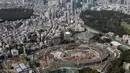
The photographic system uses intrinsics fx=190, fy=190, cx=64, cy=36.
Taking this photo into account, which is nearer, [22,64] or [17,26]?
[22,64]

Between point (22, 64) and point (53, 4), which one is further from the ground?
point (53, 4)

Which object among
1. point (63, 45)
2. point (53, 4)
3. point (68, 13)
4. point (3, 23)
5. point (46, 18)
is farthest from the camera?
point (53, 4)

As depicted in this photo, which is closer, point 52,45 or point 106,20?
point 52,45

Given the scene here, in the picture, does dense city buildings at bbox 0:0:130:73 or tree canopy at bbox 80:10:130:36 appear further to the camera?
tree canopy at bbox 80:10:130:36

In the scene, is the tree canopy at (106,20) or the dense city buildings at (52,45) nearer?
the dense city buildings at (52,45)

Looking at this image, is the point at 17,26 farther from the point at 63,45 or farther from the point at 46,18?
the point at 63,45

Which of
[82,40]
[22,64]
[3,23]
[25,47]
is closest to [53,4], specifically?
[3,23]

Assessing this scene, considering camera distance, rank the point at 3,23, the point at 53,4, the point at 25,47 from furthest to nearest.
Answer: the point at 53,4 → the point at 3,23 → the point at 25,47

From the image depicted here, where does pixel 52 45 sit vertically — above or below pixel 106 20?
below

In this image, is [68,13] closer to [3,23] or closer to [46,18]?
[46,18]
